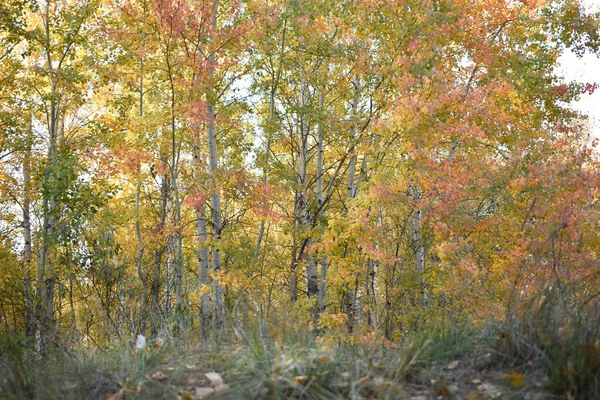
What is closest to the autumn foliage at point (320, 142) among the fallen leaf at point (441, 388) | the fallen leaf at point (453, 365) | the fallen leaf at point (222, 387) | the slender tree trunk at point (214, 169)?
the slender tree trunk at point (214, 169)

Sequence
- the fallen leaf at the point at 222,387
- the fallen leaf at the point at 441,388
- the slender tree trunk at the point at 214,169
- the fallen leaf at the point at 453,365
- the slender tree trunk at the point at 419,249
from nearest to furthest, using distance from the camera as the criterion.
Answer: the fallen leaf at the point at 441,388 < the fallen leaf at the point at 222,387 < the fallen leaf at the point at 453,365 < the slender tree trunk at the point at 214,169 < the slender tree trunk at the point at 419,249

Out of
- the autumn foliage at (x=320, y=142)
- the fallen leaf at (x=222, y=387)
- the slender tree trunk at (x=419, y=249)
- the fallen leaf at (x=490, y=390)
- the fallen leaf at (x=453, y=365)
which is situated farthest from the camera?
the slender tree trunk at (x=419, y=249)

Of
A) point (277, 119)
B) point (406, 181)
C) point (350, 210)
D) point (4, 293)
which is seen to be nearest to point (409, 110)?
point (406, 181)

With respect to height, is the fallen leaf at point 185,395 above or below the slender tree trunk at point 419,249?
below

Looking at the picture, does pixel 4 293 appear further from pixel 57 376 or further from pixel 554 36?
pixel 554 36

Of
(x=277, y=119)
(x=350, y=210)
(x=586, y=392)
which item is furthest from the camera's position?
(x=277, y=119)

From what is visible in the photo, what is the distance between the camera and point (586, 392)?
293 cm

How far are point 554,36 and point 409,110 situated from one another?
4972 millimetres

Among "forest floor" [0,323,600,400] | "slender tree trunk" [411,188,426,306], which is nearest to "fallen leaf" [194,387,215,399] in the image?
"forest floor" [0,323,600,400]

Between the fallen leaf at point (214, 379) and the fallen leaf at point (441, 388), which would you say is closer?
the fallen leaf at point (441, 388)

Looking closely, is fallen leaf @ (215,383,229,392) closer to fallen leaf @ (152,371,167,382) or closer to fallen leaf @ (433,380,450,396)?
fallen leaf @ (152,371,167,382)

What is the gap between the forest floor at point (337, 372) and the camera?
3.03m

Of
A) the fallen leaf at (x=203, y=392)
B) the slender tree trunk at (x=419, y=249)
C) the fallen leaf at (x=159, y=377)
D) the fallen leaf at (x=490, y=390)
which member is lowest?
the fallen leaf at (x=490, y=390)

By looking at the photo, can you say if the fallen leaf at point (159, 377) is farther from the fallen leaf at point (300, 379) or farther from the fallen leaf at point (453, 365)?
the fallen leaf at point (453, 365)
